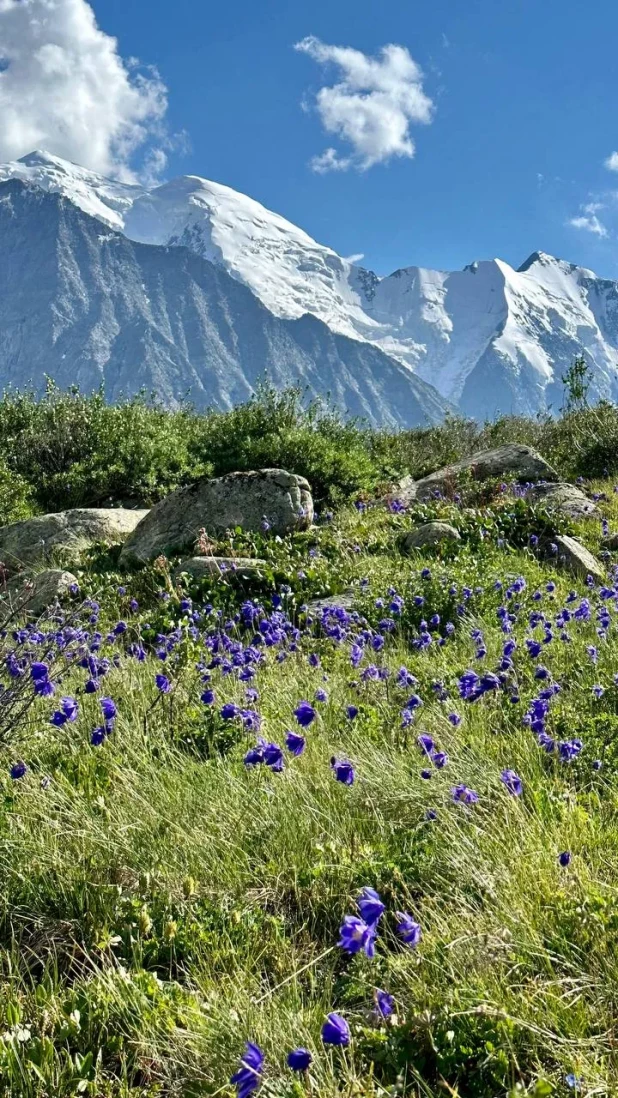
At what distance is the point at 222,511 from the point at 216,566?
1.75m

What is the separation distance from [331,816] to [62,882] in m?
1.00

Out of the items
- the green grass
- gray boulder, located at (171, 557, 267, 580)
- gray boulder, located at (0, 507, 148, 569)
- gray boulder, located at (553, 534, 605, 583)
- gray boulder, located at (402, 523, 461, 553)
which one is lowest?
the green grass

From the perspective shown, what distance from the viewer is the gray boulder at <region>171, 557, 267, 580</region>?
23.4 feet

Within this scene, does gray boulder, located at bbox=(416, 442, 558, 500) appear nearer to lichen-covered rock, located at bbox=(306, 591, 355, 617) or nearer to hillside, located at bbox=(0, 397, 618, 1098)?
lichen-covered rock, located at bbox=(306, 591, 355, 617)

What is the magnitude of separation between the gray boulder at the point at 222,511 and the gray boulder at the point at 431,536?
166 cm

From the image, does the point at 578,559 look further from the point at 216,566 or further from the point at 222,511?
the point at 222,511

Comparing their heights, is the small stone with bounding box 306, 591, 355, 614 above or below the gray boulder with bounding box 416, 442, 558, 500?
Result: below

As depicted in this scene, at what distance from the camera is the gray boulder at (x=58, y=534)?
30.9 ft

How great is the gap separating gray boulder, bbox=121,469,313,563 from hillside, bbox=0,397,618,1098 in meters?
3.94

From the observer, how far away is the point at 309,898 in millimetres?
2342

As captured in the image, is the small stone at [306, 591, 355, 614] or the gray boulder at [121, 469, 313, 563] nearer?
the small stone at [306, 591, 355, 614]

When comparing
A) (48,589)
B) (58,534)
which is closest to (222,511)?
(48,589)

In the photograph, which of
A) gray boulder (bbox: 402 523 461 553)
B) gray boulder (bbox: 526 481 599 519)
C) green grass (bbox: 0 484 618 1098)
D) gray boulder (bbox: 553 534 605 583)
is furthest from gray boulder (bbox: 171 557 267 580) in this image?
gray boulder (bbox: 526 481 599 519)

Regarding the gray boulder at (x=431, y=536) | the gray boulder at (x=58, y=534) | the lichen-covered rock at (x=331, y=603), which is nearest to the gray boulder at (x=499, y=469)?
the gray boulder at (x=431, y=536)
